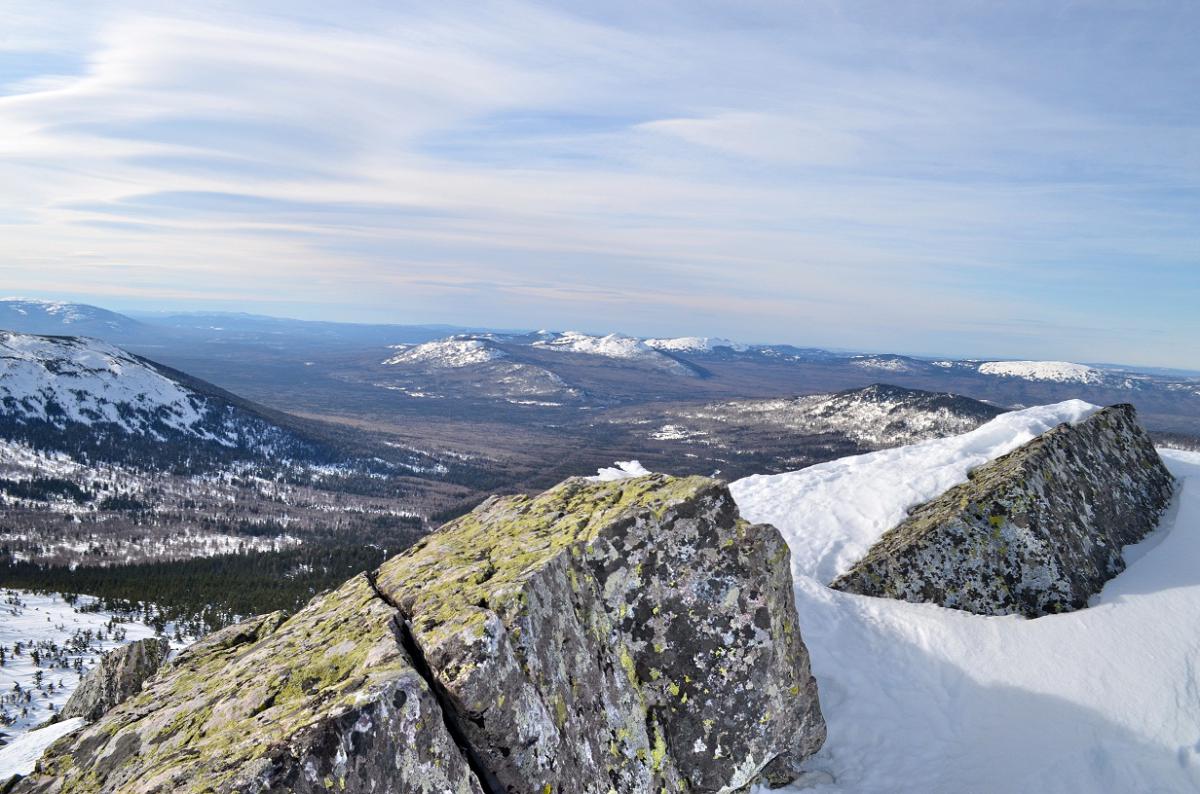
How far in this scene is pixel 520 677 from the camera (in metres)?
8.84

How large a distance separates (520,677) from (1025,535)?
17.5m

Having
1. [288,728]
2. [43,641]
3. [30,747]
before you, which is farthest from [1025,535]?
[43,641]

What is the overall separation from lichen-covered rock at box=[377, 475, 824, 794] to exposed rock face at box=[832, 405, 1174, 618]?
8.39 m

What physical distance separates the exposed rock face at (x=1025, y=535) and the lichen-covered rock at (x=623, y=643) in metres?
8.39

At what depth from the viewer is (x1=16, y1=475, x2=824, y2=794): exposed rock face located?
24.7ft

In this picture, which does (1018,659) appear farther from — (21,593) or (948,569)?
(21,593)

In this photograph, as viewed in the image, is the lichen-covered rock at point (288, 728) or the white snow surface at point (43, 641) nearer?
the lichen-covered rock at point (288, 728)

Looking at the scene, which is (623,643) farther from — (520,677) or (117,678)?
(117,678)

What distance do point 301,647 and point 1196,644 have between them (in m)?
21.3

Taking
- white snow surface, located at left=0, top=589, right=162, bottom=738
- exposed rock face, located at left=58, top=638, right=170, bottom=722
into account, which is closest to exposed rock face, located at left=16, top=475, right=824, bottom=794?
exposed rock face, located at left=58, top=638, right=170, bottom=722

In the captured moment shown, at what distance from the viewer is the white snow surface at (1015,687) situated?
12867mm

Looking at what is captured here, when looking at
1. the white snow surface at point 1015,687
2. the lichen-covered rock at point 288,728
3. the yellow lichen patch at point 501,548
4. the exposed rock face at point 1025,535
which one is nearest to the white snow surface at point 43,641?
the lichen-covered rock at point 288,728

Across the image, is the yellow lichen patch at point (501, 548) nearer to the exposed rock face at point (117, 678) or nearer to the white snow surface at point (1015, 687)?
the white snow surface at point (1015, 687)

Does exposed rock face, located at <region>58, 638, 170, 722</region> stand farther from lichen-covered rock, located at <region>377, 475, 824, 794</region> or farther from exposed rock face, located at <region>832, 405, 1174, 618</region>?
exposed rock face, located at <region>832, 405, 1174, 618</region>
